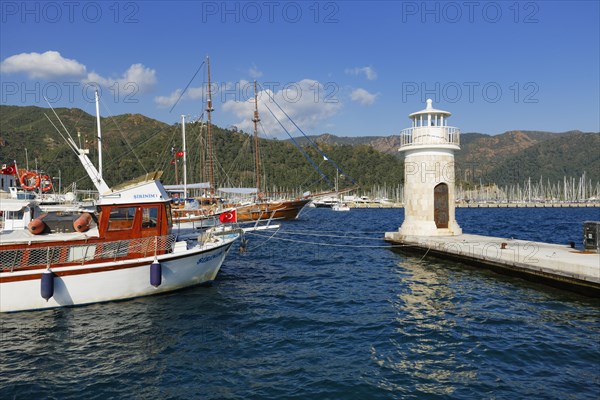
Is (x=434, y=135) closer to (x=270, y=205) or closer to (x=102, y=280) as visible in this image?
(x=102, y=280)

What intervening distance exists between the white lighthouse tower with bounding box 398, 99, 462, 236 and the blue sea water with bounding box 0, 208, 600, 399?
24.3ft

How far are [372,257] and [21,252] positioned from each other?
17.6 metres

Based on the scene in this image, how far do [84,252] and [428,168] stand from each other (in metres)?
18.6

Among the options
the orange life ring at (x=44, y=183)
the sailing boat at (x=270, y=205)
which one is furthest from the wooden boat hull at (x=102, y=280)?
the sailing boat at (x=270, y=205)

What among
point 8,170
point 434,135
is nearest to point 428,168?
point 434,135

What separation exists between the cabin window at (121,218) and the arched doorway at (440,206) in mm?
17720

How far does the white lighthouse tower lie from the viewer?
24500 mm

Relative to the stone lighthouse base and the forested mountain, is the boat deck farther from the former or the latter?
the forested mountain

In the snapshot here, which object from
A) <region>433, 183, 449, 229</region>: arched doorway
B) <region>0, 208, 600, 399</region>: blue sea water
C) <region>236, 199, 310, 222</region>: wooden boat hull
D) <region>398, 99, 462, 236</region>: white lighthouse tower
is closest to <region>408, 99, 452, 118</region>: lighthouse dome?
<region>398, 99, 462, 236</region>: white lighthouse tower

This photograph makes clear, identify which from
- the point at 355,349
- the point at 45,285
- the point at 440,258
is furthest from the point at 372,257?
the point at 45,285

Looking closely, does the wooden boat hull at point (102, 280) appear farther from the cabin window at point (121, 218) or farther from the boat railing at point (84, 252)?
the cabin window at point (121, 218)

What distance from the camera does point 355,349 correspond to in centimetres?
1079

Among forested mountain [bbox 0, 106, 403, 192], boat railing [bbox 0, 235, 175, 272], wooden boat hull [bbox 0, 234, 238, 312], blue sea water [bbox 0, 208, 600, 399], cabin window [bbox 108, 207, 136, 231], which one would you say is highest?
forested mountain [bbox 0, 106, 403, 192]

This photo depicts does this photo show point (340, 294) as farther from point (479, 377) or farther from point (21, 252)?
point (21, 252)
